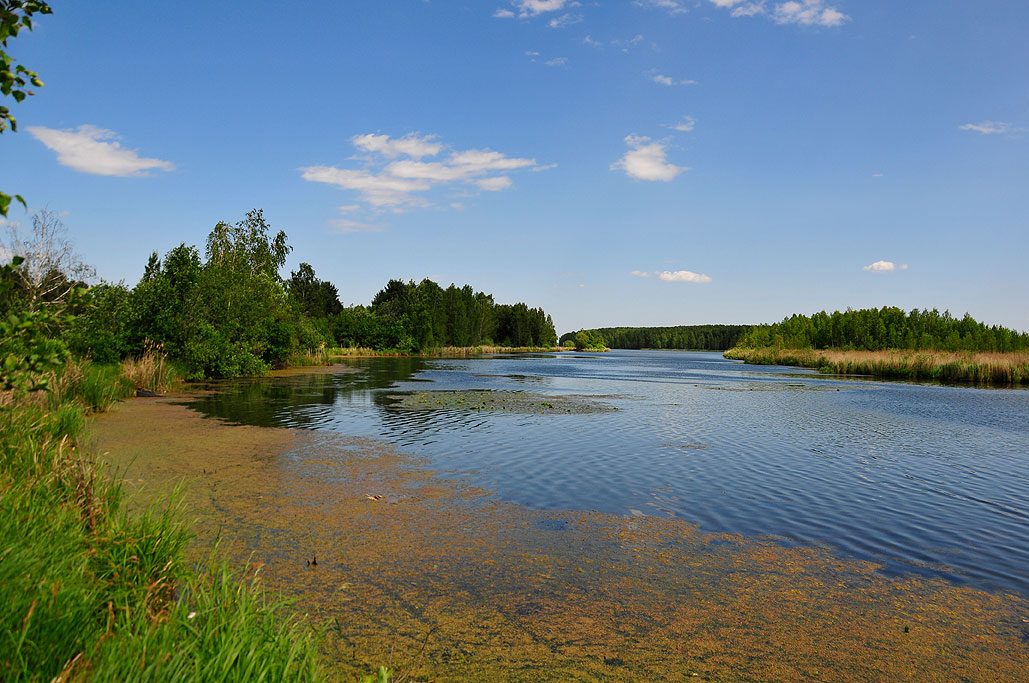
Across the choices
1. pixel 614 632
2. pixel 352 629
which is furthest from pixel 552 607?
pixel 352 629

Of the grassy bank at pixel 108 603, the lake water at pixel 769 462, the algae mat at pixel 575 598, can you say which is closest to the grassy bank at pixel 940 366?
the lake water at pixel 769 462

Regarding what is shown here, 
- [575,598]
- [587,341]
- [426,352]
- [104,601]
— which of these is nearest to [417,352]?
[426,352]

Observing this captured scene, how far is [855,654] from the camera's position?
5062 millimetres

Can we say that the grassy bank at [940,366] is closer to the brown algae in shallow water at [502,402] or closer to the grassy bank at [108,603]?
the brown algae in shallow water at [502,402]

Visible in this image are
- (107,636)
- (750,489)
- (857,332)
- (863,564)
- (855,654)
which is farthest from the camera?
(857,332)

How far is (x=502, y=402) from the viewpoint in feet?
83.4

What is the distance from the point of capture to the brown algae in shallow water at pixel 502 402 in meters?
22.9

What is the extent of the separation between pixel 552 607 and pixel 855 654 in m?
2.60

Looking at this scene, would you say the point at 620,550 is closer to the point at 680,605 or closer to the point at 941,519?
the point at 680,605

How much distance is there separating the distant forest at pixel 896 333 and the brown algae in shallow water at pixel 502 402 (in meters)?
51.3

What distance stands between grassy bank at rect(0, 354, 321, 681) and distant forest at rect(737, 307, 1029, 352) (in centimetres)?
6902

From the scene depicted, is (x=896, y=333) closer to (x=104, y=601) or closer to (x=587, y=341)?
(x=104, y=601)

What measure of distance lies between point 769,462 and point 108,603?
12.5m

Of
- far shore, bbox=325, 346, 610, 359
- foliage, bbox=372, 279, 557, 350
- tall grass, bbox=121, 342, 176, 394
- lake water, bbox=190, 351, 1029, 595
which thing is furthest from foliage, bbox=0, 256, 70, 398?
foliage, bbox=372, 279, 557, 350
